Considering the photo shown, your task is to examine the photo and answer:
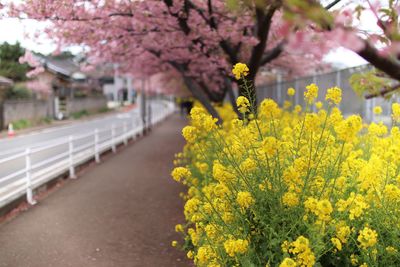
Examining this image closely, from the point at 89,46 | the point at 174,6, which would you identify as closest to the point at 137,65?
the point at 89,46

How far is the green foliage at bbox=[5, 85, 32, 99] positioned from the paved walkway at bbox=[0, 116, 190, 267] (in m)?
21.8

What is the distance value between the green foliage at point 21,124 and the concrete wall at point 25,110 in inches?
11.6

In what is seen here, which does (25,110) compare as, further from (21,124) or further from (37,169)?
(37,169)

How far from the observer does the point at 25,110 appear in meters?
30.0

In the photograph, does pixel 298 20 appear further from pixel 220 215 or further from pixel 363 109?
pixel 363 109

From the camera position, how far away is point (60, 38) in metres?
9.59

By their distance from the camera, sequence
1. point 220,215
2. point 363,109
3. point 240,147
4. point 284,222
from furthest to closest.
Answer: point 363,109 → point 240,147 → point 220,215 → point 284,222

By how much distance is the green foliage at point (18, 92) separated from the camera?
30298 mm

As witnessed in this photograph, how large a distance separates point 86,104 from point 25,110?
58.8ft

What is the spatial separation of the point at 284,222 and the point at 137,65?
11.0 m

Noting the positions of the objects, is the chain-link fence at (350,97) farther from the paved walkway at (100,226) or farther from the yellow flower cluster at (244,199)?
the yellow flower cluster at (244,199)

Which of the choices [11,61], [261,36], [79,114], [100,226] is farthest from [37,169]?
[79,114]

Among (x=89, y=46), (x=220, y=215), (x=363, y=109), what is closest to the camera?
(x=220, y=215)

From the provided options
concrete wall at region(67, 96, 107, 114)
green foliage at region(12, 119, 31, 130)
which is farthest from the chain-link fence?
concrete wall at region(67, 96, 107, 114)
